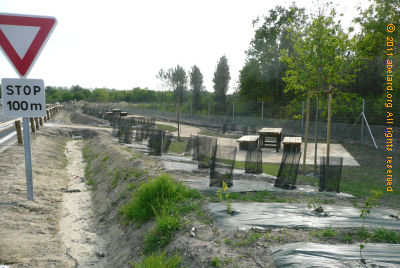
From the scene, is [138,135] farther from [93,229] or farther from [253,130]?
[253,130]

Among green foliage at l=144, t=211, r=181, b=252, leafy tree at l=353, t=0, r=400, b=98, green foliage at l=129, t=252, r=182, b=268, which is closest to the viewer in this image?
green foliage at l=129, t=252, r=182, b=268

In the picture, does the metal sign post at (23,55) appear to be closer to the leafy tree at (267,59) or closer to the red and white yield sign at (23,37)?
the red and white yield sign at (23,37)

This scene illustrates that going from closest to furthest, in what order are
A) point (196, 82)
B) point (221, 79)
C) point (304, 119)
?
point (304, 119)
point (221, 79)
point (196, 82)

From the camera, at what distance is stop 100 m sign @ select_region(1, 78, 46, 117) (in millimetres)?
3016

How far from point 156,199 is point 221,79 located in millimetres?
39602

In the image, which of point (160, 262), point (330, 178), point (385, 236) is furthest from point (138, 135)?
point (385, 236)

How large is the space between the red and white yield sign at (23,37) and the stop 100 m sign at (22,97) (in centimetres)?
12

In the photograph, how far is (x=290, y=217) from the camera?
388 centimetres

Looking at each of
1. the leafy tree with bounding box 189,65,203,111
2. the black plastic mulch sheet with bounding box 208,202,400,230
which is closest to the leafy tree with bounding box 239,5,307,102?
the leafy tree with bounding box 189,65,203,111

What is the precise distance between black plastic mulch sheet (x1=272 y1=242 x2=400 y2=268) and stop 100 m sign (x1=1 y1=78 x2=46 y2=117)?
2.91 metres

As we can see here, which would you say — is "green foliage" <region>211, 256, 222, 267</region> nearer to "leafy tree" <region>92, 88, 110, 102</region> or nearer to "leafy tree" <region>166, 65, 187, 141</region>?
"leafy tree" <region>166, 65, 187, 141</region>

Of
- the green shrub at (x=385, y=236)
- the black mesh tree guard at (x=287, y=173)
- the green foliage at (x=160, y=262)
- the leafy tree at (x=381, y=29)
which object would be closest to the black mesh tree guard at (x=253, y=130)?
the leafy tree at (x=381, y=29)

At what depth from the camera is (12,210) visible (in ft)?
16.0

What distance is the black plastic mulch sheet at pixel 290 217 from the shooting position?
3.65 meters
